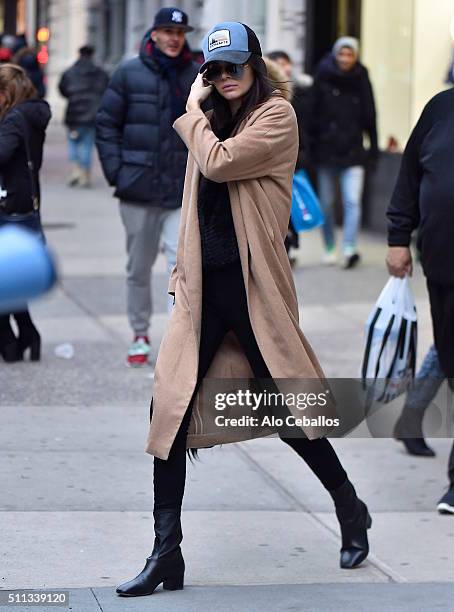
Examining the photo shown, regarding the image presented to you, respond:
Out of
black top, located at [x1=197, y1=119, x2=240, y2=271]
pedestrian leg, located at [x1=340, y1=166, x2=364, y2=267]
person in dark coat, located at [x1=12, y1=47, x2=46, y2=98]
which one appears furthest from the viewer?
person in dark coat, located at [x1=12, y1=47, x2=46, y2=98]

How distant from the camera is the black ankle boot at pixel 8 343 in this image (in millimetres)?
8375

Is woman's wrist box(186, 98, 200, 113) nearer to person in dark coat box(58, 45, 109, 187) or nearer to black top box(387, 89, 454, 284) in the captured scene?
black top box(387, 89, 454, 284)

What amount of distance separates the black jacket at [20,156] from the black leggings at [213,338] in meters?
3.43

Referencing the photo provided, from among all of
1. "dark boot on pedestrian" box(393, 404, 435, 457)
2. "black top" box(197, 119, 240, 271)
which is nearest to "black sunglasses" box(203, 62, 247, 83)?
"black top" box(197, 119, 240, 271)

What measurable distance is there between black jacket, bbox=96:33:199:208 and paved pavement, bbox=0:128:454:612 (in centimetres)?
106

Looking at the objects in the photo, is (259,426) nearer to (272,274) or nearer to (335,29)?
(272,274)

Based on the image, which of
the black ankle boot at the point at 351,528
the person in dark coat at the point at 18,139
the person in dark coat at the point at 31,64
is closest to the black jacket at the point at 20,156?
the person in dark coat at the point at 18,139

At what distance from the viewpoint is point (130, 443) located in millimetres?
6750

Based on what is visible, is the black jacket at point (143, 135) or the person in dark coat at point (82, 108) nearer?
the black jacket at point (143, 135)

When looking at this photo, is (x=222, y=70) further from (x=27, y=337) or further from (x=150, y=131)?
(x=27, y=337)

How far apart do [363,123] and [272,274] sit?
25.9 feet

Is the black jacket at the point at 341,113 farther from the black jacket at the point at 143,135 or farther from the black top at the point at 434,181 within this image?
the black top at the point at 434,181

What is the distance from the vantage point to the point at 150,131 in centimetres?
792

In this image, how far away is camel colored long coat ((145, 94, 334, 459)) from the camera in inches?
185
